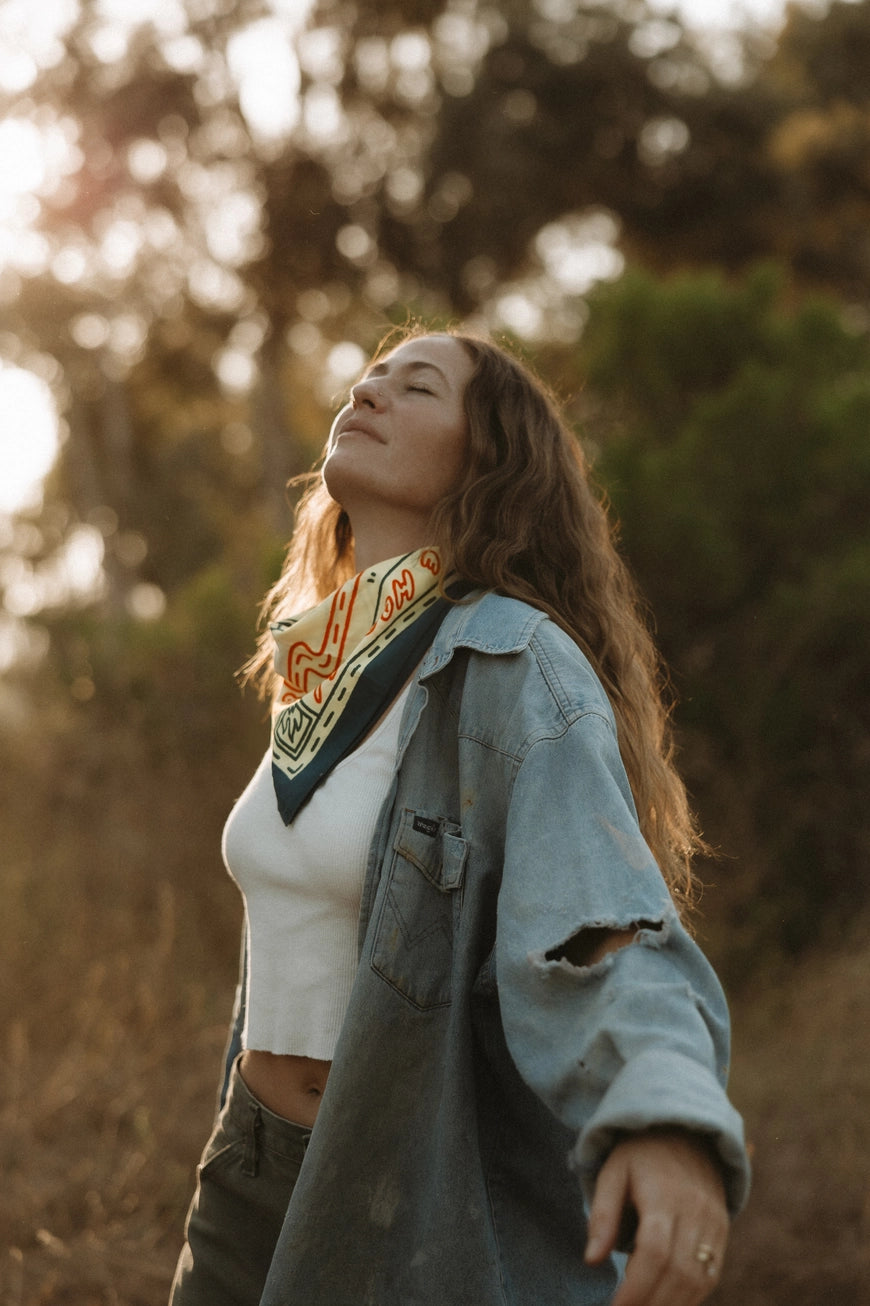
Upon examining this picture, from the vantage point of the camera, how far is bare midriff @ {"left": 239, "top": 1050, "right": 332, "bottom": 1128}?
160cm

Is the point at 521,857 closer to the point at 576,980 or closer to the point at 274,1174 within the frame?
the point at 576,980

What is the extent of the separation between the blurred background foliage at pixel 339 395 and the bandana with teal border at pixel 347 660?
134cm

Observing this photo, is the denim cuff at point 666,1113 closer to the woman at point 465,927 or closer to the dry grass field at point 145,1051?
the woman at point 465,927

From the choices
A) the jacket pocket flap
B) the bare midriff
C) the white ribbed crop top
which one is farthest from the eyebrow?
the bare midriff

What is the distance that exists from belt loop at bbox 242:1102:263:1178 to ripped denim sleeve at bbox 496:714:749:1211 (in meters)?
0.65

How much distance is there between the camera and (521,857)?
4.06ft

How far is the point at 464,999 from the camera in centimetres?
138

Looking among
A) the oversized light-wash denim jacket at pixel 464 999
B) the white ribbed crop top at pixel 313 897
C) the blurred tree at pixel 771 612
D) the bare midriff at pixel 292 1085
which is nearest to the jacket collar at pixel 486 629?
the oversized light-wash denim jacket at pixel 464 999

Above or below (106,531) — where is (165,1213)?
below

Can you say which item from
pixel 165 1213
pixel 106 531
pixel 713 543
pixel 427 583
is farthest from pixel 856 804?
pixel 106 531

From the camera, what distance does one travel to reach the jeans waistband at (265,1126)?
1604mm

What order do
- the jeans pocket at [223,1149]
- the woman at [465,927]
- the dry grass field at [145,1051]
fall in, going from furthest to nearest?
1. the dry grass field at [145,1051]
2. the jeans pocket at [223,1149]
3. the woman at [465,927]

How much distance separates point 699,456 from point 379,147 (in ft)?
20.3

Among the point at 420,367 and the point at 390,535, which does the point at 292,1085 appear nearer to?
the point at 390,535
